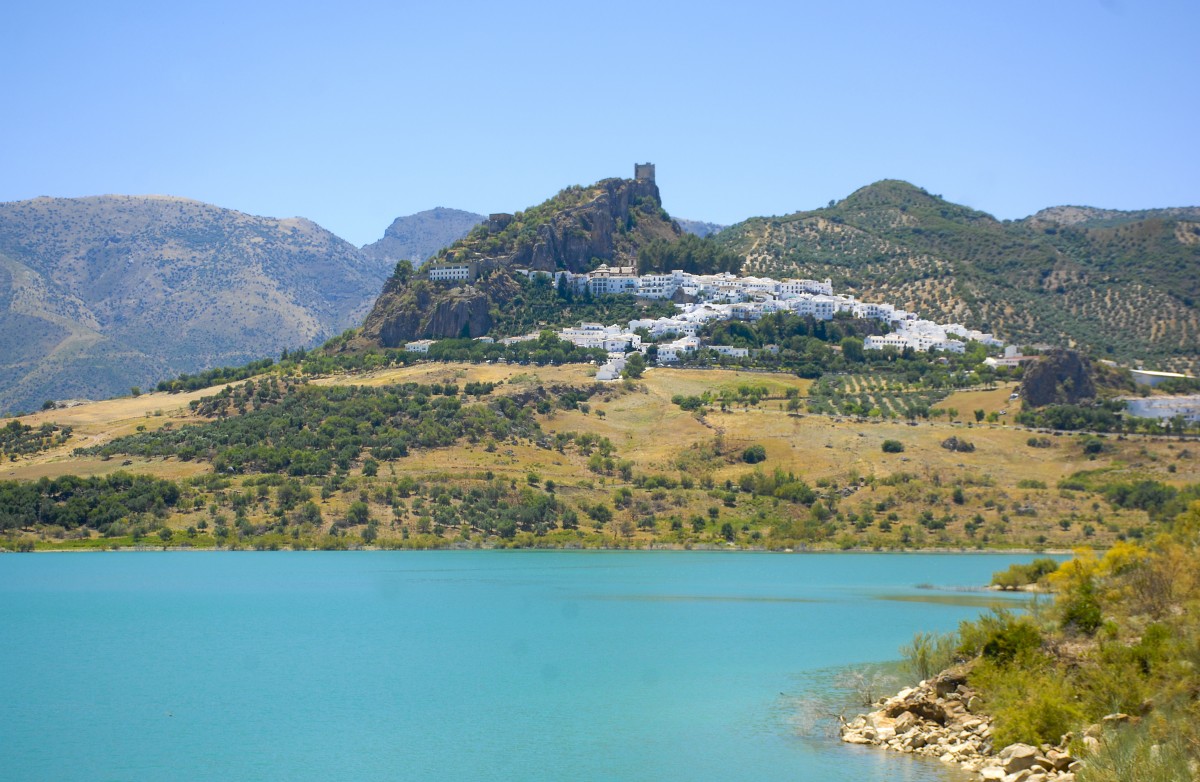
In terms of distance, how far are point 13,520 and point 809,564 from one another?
45.1m

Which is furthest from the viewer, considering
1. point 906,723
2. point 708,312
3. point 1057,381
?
point 708,312

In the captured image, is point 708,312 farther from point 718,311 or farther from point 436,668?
point 436,668

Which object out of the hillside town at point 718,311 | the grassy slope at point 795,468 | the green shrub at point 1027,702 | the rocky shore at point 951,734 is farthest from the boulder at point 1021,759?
the hillside town at point 718,311

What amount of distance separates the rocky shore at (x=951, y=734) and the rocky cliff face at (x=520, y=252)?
99.1m

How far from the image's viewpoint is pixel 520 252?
140 m

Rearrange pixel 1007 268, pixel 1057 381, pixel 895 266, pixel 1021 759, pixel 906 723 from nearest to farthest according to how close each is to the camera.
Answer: pixel 1021 759 → pixel 906 723 → pixel 1057 381 → pixel 895 266 → pixel 1007 268

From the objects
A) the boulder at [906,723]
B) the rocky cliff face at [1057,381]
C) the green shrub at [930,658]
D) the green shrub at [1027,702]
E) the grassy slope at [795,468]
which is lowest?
the grassy slope at [795,468]

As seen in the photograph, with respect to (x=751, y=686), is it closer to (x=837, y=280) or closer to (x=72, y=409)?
(x=72, y=409)

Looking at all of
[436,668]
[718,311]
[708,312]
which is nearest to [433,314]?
[708,312]

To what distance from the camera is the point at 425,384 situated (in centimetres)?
10606

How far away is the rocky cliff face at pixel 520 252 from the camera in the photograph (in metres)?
126

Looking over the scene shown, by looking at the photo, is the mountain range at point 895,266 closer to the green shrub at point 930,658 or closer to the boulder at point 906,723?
the green shrub at point 930,658

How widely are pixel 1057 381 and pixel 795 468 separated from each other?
27.6 metres

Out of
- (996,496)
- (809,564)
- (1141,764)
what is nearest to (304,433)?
(809,564)
